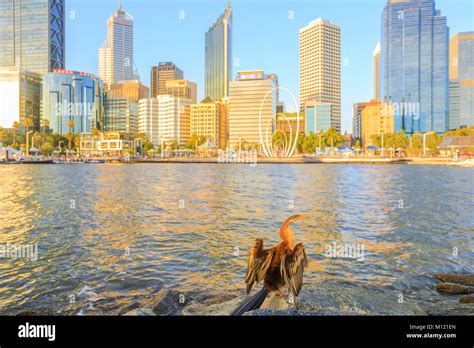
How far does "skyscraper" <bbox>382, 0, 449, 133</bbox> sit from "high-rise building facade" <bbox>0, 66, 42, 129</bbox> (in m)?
126

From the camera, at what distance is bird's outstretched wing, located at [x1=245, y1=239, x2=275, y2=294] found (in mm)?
7281

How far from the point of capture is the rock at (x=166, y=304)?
29.2 feet

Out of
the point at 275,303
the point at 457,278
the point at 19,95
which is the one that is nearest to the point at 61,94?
the point at 19,95

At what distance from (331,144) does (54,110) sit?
12839 centimetres

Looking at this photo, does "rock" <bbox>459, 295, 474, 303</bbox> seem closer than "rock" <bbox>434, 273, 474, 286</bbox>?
Yes

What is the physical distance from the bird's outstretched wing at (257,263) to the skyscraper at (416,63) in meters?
152

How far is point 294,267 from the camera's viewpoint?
695cm

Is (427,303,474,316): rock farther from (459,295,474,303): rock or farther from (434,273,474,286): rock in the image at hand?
(434,273,474,286): rock

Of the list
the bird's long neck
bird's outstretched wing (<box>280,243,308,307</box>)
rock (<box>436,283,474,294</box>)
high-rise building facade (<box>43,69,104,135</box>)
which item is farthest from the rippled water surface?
high-rise building facade (<box>43,69,104,135</box>)

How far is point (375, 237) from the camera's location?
65.3 ft

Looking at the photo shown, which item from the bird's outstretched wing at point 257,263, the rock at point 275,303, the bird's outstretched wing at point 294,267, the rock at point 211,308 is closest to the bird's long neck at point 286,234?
the bird's outstretched wing at point 294,267
